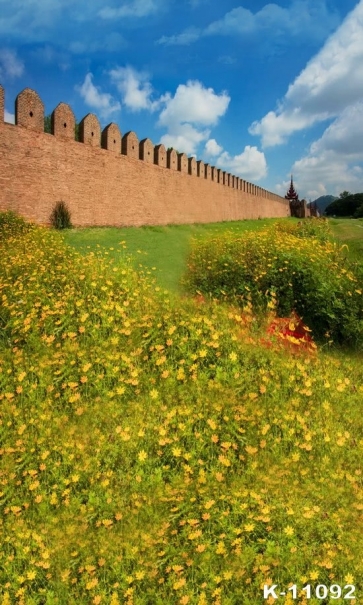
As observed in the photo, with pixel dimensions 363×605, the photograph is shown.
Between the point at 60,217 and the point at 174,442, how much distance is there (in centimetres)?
1044

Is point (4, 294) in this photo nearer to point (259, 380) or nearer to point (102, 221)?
Answer: point (259, 380)

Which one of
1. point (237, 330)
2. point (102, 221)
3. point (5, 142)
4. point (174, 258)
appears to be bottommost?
point (237, 330)

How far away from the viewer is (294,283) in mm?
5867

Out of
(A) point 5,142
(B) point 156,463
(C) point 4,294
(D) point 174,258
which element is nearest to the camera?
(B) point 156,463

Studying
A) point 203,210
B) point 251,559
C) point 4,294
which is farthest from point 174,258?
point 203,210

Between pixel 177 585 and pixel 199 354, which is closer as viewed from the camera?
pixel 177 585

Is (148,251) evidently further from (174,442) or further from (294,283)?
(174,442)

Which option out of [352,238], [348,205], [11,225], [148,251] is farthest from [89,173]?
[348,205]

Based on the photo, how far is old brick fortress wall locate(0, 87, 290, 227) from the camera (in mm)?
11664

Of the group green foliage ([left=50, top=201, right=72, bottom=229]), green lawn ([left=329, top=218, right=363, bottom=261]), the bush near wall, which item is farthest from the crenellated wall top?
the bush near wall

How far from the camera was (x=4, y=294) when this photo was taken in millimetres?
5621

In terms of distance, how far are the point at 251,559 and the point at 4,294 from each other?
4.14 metres

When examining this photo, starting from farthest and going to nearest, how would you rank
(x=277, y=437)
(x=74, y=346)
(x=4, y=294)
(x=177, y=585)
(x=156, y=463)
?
(x=4, y=294) → (x=74, y=346) → (x=277, y=437) → (x=156, y=463) → (x=177, y=585)

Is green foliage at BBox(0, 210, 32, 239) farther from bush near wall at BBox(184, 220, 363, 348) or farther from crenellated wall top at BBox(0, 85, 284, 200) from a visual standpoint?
bush near wall at BBox(184, 220, 363, 348)
